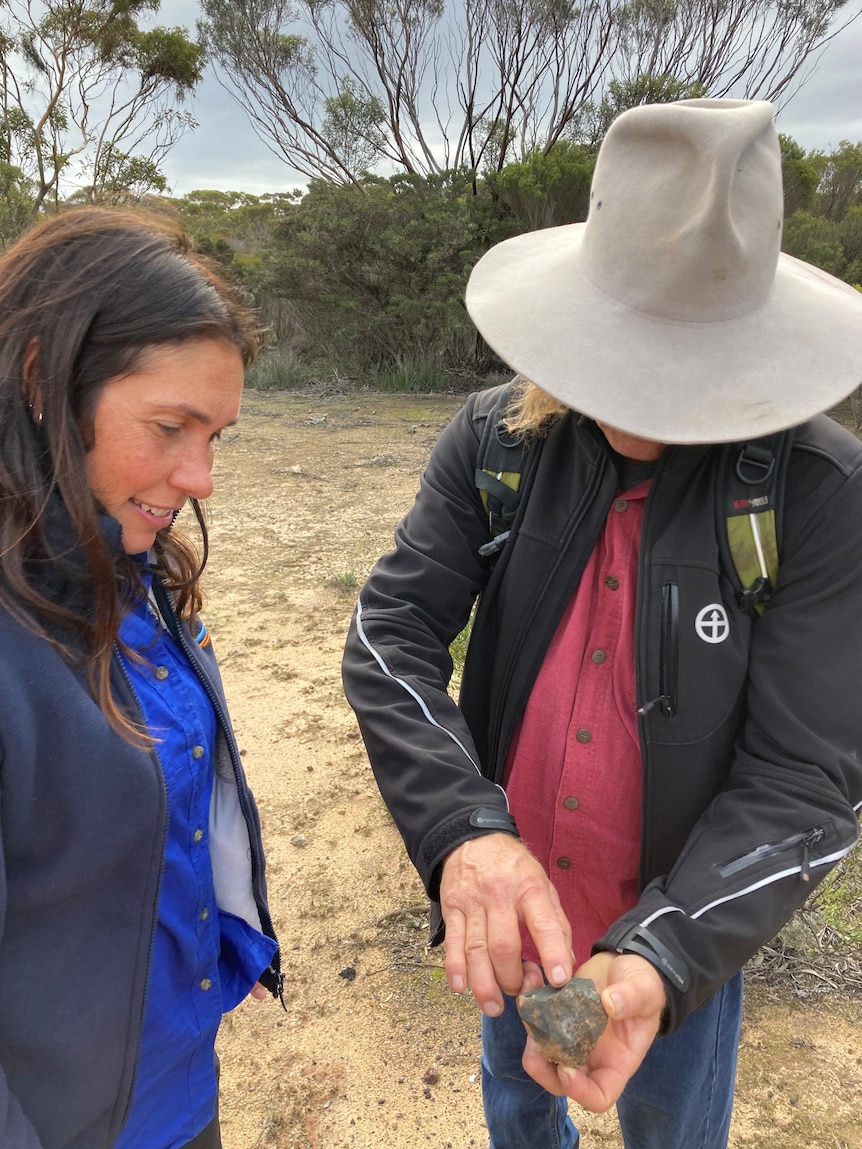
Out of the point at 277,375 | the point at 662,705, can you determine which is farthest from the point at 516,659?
the point at 277,375

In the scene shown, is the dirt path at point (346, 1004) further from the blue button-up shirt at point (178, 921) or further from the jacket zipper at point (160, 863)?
the jacket zipper at point (160, 863)

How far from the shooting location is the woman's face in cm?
121

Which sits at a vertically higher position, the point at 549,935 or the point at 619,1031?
the point at 549,935

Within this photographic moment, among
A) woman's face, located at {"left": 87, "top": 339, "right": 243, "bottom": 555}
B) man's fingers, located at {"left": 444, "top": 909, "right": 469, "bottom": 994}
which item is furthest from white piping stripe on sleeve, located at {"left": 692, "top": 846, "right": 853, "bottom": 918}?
woman's face, located at {"left": 87, "top": 339, "right": 243, "bottom": 555}

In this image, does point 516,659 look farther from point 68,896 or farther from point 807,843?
point 68,896

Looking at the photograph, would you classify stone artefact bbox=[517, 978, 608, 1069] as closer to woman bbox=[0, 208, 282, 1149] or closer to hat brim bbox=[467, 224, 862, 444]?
woman bbox=[0, 208, 282, 1149]

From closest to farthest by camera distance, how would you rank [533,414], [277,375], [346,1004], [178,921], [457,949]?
1. [457,949]
2. [178,921]
3. [533,414]
4. [346,1004]
5. [277,375]

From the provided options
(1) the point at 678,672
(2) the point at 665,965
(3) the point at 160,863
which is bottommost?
(2) the point at 665,965

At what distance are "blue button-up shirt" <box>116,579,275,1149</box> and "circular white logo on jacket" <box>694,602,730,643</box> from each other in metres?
0.84

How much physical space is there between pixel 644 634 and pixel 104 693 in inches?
32.7

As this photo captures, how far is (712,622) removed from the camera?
1255mm

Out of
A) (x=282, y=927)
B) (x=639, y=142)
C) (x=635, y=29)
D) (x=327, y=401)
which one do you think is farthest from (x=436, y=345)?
(x=639, y=142)

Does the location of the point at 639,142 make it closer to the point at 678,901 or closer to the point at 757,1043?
the point at 678,901

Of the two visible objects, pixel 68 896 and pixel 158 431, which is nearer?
pixel 68 896
